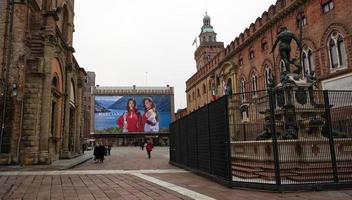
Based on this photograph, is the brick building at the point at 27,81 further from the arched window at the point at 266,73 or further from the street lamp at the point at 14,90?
the arched window at the point at 266,73

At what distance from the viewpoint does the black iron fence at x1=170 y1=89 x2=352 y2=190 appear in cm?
785

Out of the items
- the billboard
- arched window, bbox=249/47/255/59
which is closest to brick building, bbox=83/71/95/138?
the billboard

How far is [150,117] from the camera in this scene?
238ft

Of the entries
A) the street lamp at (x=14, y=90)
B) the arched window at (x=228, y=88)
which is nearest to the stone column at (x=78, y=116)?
the street lamp at (x=14, y=90)

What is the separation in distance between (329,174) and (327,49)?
14412 mm

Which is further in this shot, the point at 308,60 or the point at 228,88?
the point at 308,60

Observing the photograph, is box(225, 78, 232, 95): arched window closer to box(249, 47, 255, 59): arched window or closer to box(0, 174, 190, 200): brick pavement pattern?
box(0, 174, 190, 200): brick pavement pattern

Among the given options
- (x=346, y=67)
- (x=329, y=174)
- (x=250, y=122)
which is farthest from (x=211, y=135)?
(x=346, y=67)

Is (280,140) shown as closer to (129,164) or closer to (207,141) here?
(207,141)

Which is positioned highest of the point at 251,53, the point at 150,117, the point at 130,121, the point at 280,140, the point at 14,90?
the point at 251,53

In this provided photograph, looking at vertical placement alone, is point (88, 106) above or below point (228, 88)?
above

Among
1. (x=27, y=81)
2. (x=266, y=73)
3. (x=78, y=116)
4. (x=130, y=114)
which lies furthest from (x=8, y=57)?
(x=130, y=114)

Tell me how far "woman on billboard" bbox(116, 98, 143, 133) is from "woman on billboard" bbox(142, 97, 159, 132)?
121cm

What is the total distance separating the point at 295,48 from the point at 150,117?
52400 mm
